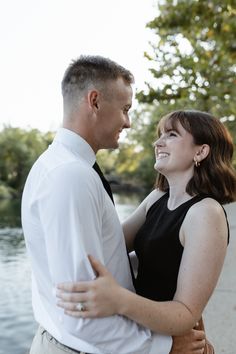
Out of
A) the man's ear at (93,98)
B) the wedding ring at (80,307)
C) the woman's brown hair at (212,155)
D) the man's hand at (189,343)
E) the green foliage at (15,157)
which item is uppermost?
the man's ear at (93,98)

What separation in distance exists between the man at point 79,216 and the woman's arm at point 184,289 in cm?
4

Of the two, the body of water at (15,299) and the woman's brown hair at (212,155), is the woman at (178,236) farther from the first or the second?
the body of water at (15,299)

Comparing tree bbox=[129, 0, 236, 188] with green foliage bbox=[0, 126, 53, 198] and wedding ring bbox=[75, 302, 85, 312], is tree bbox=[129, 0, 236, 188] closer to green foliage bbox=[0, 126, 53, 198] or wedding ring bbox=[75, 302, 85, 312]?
wedding ring bbox=[75, 302, 85, 312]

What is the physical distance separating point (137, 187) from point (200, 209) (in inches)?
2431

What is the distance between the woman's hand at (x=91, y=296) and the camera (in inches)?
55.6

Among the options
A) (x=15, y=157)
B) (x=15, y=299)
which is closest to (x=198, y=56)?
(x=15, y=299)

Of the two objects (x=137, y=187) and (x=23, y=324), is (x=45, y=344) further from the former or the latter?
(x=137, y=187)

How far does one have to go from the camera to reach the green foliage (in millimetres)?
43141

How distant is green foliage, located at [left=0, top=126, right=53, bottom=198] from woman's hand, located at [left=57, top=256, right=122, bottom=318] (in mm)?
40307

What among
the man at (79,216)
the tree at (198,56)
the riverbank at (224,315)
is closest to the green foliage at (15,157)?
the tree at (198,56)

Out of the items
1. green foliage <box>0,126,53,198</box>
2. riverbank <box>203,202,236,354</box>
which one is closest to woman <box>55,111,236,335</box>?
riverbank <box>203,202,236,354</box>

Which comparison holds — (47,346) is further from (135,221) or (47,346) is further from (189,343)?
(135,221)

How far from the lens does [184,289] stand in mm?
1561

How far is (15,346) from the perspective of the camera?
9133 millimetres
